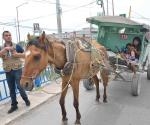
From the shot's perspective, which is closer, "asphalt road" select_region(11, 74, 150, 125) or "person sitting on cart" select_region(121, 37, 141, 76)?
"asphalt road" select_region(11, 74, 150, 125)

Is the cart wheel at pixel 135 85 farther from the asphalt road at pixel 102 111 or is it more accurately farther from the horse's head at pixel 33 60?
the horse's head at pixel 33 60

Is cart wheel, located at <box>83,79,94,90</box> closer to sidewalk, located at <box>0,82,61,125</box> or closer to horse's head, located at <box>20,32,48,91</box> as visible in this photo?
sidewalk, located at <box>0,82,61,125</box>

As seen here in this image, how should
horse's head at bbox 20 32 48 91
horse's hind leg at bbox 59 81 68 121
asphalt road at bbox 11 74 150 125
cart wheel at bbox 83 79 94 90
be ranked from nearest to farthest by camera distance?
horse's head at bbox 20 32 48 91
horse's hind leg at bbox 59 81 68 121
asphalt road at bbox 11 74 150 125
cart wheel at bbox 83 79 94 90

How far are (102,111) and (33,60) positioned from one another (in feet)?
9.16

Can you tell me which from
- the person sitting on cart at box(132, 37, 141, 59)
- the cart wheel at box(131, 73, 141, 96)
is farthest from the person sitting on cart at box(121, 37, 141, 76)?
the cart wheel at box(131, 73, 141, 96)

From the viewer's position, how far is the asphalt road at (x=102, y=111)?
6434mm

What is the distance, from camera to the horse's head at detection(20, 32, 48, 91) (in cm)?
493

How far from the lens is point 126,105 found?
753 cm

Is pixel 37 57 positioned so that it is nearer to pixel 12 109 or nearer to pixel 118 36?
pixel 12 109

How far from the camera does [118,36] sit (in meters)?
10.7

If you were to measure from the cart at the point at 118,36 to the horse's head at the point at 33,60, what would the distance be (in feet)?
11.2

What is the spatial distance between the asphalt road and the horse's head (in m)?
1.80

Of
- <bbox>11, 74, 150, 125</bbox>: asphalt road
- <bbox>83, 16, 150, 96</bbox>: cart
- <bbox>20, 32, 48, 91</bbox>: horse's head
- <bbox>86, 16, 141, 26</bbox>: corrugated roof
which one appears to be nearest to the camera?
<bbox>20, 32, 48, 91</bbox>: horse's head

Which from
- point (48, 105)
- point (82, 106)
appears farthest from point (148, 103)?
point (48, 105)
